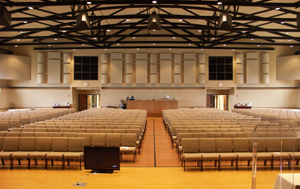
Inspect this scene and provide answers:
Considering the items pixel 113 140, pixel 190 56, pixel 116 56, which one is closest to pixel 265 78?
pixel 190 56

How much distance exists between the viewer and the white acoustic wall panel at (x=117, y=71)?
20375 millimetres

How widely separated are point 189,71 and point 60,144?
1637cm

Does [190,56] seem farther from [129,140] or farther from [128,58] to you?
[129,140]

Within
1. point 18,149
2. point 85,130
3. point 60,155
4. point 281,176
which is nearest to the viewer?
point 281,176

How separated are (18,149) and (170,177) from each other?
440 centimetres

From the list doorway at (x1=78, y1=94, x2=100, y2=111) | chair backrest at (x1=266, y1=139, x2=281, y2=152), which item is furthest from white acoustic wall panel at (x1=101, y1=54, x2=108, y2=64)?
chair backrest at (x1=266, y1=139, x2=281, y2=152)

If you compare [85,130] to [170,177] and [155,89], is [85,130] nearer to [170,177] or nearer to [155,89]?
[170,177]

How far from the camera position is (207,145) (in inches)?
229

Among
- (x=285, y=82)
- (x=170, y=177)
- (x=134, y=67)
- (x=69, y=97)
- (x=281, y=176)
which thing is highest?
(x=134, y=67)

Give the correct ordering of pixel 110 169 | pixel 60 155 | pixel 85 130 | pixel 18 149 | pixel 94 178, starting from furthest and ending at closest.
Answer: pixel 85 130 → pixel 18 149 → pixel 60 155 → pixel 110 169 → pixel 94 178

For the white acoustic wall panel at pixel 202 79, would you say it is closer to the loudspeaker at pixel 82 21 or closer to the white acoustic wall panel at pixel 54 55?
the loudspeaker at pixel 82 21

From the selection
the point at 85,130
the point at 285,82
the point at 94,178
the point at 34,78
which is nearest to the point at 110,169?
the point at 94,178

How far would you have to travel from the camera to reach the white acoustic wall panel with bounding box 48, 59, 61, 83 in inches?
795

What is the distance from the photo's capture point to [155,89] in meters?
20.7
